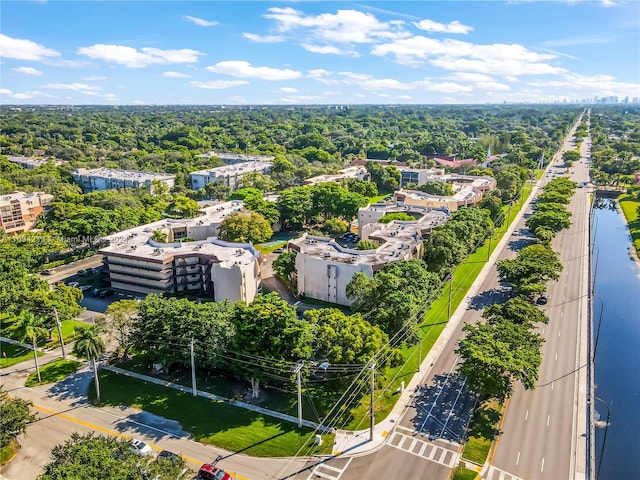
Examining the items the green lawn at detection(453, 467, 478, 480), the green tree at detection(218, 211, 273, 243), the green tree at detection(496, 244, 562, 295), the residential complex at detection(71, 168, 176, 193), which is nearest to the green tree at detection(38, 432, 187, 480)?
the green lawn at detection(453, 467, 478, 480)

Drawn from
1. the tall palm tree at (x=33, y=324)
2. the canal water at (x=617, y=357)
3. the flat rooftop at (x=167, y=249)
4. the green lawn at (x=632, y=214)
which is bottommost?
the canal water at (x=617, y=357)

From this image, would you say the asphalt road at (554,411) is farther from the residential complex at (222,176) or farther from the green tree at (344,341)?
the residential complex at (222,176)

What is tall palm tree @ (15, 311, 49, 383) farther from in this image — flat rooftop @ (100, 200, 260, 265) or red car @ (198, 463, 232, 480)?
red car @ (198, 463, 232, 480)

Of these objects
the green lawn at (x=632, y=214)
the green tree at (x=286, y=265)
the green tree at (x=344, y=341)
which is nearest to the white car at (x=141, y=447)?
the green tree at (x=344, y=341)


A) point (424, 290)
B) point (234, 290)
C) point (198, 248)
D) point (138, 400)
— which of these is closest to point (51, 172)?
point (198, 248)

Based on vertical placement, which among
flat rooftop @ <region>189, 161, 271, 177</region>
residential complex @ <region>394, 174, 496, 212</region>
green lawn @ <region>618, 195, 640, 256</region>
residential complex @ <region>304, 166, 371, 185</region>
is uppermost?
flat rooftop @ <region>189, 161, 271, 177</region>

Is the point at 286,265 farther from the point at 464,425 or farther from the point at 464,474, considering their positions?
the point at 464,474

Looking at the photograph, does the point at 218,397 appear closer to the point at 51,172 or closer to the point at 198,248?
the point at 198,248
